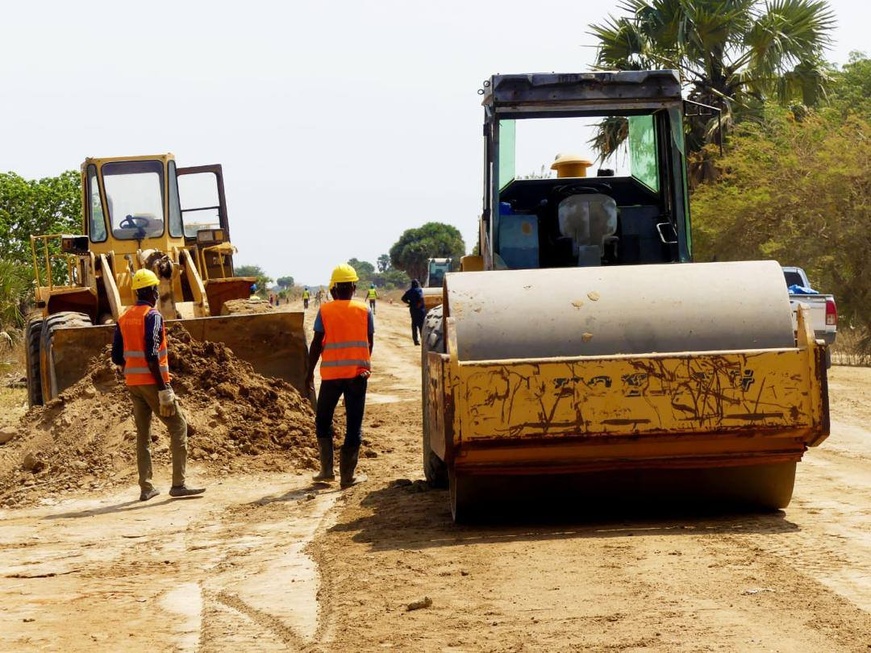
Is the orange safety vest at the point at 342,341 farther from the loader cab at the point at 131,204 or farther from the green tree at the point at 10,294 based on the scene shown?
the green tree at the point at 10,294

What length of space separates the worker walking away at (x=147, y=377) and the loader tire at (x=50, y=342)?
2.23 m

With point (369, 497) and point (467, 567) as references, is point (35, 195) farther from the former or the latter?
point (467, 567)

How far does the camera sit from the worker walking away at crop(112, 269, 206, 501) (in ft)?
32.9

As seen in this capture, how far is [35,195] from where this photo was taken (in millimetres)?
36844

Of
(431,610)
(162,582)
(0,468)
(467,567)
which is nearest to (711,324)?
(467,567)

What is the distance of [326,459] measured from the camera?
10.3 m

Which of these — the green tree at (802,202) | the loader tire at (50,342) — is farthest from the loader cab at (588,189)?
the green tree at (802,202)

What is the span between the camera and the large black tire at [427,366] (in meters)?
8.27

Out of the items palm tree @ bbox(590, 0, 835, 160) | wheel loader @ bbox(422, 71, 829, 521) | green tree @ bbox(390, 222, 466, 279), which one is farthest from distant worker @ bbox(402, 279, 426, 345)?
green tree @ bbox(390, 222, 466, 279)

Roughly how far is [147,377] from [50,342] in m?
2.62

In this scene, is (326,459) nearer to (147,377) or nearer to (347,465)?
(347,465)

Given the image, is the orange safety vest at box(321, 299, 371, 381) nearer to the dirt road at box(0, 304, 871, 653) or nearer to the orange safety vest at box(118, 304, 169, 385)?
the dirt road at box(0, 304, 871, 653)

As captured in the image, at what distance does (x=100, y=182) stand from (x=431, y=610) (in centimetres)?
1121

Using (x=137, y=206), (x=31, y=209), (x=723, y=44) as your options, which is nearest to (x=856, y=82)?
(x=723, y=44)
